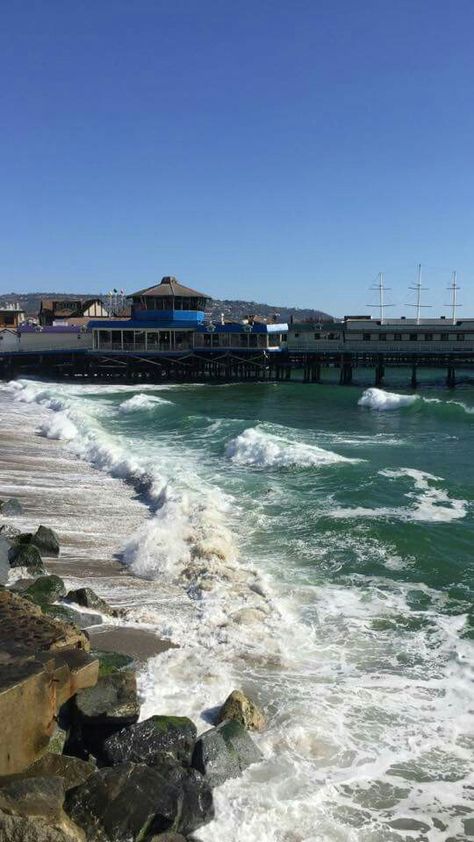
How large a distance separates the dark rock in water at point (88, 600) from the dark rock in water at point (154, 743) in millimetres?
3655

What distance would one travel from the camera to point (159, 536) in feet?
48.9

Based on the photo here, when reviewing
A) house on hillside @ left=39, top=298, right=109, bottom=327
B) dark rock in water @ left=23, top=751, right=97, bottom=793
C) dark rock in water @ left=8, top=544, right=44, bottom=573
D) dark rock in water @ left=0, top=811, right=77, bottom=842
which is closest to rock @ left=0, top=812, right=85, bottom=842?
dark rock in water @ left=0, top=811, right=77, bottom=842

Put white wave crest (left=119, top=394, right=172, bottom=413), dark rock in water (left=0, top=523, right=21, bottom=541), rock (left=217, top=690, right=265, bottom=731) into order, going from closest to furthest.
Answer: rock (left=217, top=690, right=265, bottom=731) → dark rock in water (left=0, top=523, right=21, bottom=541) → white wave crest (left=119, top=394, right=172, bottom=413)

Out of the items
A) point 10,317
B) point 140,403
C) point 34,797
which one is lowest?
point 140,403

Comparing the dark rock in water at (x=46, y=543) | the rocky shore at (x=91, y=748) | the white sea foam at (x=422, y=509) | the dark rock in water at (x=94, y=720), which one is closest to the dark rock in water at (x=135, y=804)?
the rocky shore at (x=91, y=748)

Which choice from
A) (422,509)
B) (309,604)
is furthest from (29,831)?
(422,509)

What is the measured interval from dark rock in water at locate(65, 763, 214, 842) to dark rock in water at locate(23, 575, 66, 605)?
4979mm

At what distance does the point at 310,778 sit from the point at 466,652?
406 centimetres

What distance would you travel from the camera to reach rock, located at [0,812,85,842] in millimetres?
5250

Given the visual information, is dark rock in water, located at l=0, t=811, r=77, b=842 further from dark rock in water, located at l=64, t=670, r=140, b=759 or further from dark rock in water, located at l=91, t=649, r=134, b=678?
dark rock in water, located at l=91, t=649, r=134, b=678

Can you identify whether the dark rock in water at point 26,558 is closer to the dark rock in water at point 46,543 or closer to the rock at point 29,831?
the dark rock in water at point 46,543

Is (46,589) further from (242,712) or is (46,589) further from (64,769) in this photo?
(64,769)

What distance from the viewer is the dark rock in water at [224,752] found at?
7301 millimetres

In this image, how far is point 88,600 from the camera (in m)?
11.1
